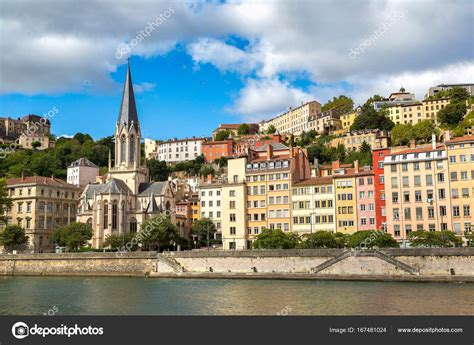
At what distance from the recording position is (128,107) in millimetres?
101688

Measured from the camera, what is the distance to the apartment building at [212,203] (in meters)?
95.1

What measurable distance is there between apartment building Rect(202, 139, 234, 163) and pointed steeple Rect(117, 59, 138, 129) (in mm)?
50591

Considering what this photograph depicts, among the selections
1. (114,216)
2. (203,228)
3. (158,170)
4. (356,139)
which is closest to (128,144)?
(114,216)

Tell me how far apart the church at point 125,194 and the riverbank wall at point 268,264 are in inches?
717

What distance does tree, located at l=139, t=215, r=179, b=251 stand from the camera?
247 feet

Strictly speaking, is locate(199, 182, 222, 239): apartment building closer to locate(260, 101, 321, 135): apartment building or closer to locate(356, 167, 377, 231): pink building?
locate(356, 167, 377, 231): pink building

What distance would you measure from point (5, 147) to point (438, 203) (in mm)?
146106

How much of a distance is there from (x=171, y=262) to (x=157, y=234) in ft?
39.9

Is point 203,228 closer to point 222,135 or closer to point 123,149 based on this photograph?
point 123,149

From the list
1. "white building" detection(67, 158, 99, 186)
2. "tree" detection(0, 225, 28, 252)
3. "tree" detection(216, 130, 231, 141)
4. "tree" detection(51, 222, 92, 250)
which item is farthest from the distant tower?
"tree" detection(216, 130, 231, 141)

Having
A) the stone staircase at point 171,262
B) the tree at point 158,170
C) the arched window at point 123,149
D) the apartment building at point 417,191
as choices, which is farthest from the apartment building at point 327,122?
the stone staircase at point 171,262

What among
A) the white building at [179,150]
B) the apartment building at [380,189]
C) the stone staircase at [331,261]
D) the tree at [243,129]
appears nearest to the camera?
the stone staircase at [331,261]

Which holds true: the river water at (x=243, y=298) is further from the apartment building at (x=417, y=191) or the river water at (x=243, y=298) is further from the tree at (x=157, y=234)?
the tree at (x=157, y=234)
